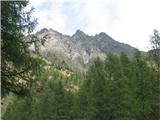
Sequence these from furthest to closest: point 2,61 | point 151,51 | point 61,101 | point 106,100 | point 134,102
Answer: point 61,101 < point 106,100 < point 151,51 < point 134,102 < point 2,61

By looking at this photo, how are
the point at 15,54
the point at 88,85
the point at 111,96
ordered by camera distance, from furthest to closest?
the point at 88,85, the point at 111,96, the point at 15,54

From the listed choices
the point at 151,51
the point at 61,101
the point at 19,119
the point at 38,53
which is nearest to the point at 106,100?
the point at 151,51

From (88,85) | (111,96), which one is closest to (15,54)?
(111,96)

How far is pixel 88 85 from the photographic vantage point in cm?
6147

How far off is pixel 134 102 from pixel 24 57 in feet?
102

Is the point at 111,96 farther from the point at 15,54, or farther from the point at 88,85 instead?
the point at 15,54

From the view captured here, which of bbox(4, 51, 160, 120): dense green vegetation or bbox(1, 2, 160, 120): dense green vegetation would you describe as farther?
bbox(4, 51, 160, 120): dense green vegetation

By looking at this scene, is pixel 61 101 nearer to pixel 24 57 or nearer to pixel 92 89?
pixel 92 89

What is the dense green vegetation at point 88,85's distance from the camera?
1716 centimetres

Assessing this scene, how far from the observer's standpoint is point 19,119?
76000 mm

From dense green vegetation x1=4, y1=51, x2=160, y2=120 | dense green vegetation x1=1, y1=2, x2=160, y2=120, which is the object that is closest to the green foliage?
dense green vegetation x1=1, y1=2, x2=160, y2=120

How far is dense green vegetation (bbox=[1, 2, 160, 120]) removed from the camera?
17156 millimetres

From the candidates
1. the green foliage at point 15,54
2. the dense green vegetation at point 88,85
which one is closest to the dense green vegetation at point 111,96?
the dense green vegetation at point 88,85

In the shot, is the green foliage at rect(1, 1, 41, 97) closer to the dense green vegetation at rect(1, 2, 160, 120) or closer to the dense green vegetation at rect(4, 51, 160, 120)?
the dense green vegetation at rect(1, 2, 160, 120)
